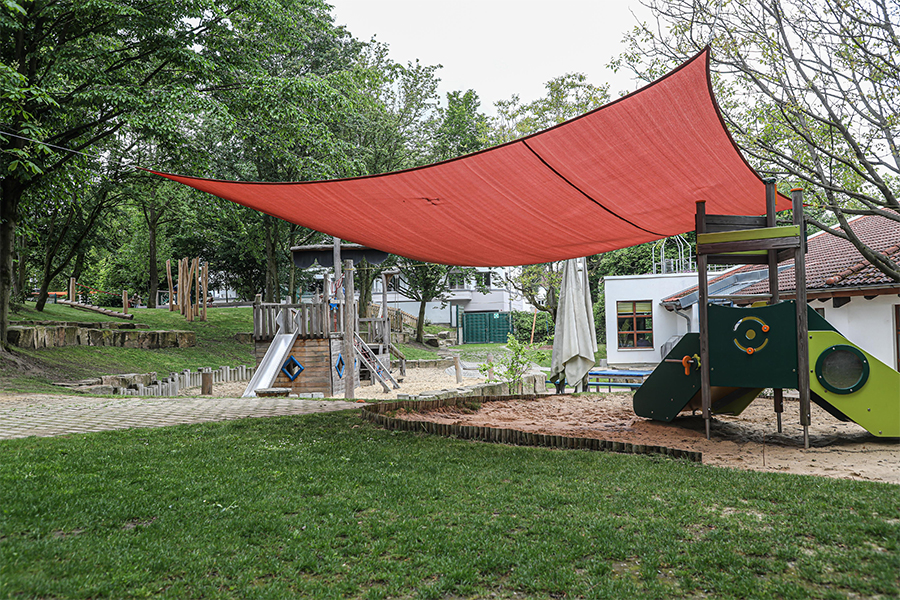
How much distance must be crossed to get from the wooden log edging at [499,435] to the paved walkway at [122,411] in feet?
3.53

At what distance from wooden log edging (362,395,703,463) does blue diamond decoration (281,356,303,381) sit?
18.0ft

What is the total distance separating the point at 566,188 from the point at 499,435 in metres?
2.18

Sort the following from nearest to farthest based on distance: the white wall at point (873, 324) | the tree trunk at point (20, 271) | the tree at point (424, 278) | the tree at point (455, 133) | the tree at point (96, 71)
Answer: the white wall at point (873, 324) < the tree at point (96, 71) < the tree trunk at point (20, 271) < the tree at point (455, 133) < the tree at point (424, 278)

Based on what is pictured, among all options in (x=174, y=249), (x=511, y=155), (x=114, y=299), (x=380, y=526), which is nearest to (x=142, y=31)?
(x=511, y=155)

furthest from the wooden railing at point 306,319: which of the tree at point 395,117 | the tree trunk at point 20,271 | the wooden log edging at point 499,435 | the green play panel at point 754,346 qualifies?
the tree trunk at point 20,271

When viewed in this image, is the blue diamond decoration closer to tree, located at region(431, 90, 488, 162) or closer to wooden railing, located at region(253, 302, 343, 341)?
wooden railing, located at region(253, 302, 343, 341)

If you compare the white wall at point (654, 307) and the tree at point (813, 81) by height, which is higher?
the tree at point (813, 81)

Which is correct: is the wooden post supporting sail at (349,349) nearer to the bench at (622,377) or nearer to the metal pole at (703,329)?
the bench at (622,377)

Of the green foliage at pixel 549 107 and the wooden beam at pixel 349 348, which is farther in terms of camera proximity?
the green foliage at pixel 549 107

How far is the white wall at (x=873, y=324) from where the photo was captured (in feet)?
30.7

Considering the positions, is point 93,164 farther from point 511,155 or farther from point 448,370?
point 511,155

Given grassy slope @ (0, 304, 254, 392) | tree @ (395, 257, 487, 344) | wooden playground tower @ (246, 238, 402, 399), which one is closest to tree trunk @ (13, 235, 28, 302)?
grassy slope @ (0, 304, 254, 392)

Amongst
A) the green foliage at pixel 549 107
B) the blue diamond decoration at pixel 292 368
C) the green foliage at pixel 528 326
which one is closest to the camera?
the blue diamond decoration at pixel 292 368

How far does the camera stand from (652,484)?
338 cm
